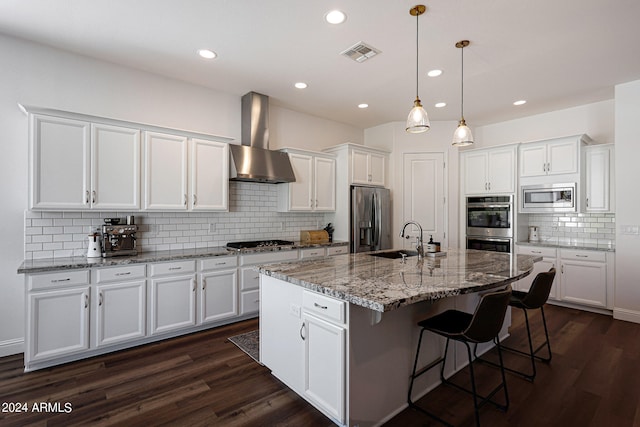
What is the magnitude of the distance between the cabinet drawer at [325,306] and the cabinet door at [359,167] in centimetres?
310

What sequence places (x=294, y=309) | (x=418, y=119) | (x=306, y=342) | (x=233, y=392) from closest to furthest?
(x=306, y=342) < (x=294, y=309) < (x=233, y=392) < (x=418, y=119)

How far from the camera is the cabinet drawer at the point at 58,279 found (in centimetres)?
260

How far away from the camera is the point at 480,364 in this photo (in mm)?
2797

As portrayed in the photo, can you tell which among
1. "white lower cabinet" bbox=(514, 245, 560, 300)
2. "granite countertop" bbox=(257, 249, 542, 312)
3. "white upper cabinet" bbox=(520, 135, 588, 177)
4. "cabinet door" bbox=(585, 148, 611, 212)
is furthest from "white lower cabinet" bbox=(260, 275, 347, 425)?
"cabinet door" bbox=(585, 148, 611, 212)

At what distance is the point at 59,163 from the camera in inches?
112

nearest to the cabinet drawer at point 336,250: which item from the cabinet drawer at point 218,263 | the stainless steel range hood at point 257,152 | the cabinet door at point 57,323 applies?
the stainless steel range hood at point 257,152

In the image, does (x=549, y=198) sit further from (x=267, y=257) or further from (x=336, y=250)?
(x=267, y=257)

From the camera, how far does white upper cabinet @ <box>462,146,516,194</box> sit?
4914mm

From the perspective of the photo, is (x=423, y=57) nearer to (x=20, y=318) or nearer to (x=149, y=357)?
(x=149, y=357)

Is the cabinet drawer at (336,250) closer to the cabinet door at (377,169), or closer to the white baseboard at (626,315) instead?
the cabinet door at (377,169)

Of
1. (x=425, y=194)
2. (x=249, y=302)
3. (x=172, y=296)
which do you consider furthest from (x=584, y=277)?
(x=172, y=296)

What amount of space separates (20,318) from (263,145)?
3104mm

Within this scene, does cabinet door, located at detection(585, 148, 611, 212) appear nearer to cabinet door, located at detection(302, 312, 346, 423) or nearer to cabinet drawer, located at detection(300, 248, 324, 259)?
cabinet drawer, located at detection(300, 248, 324, 259)

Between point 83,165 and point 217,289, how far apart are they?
178cm
